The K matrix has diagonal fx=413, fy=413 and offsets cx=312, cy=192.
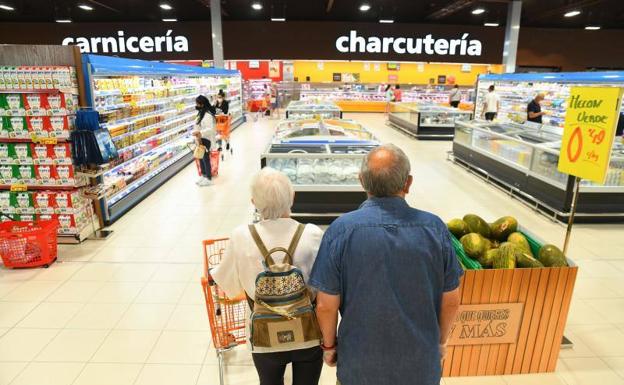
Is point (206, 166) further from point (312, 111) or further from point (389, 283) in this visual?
point (389, 283)

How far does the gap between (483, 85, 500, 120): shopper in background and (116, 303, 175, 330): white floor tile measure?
10249 millimetres

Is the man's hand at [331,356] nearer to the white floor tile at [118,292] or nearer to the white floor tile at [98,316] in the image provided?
the white floor tile at [98,316]

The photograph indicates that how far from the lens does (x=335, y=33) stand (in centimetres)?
1867

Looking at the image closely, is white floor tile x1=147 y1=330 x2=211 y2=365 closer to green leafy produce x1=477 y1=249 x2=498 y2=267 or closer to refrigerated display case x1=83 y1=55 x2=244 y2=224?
green leafy produce x1=477 y1=249 x2=498 y2=267

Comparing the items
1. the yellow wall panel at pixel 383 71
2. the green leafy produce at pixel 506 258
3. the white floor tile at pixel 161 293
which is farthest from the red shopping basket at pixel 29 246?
the yellow wall panel at pixel 383 71

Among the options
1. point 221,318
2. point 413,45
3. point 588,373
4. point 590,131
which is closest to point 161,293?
point 221,318

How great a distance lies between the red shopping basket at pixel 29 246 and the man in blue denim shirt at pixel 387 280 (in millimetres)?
4033

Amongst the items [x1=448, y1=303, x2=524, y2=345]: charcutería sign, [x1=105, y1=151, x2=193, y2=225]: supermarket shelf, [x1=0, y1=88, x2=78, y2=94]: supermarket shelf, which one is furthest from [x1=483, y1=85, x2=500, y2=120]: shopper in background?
[x1=0, y1=88, x2=78, y2=94]: supermarket shelf

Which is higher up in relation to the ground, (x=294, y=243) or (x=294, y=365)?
(x=294, y=243)

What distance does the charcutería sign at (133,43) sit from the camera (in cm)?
1848

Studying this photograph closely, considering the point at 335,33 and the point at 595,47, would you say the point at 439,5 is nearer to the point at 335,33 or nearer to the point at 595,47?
the point at 335,33

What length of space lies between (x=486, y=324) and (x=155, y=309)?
9.04 ft

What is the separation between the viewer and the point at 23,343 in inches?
128

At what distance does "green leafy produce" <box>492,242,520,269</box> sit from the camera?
2.75 m
